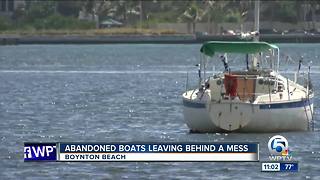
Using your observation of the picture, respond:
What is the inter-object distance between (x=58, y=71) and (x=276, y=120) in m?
84.1

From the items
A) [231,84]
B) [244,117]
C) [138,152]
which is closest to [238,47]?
[231,84]

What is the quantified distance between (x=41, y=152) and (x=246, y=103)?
18873 mm

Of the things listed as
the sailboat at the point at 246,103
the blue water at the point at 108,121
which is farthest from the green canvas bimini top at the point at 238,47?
the blue water at the point at 108,121

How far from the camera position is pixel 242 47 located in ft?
217

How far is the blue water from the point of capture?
50.8 metres

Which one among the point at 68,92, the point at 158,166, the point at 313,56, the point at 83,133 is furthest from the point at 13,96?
the point at 313,56

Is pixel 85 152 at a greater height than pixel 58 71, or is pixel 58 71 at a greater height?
pixel 85 152

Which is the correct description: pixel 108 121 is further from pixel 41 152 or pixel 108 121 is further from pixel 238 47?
pixel 41 152

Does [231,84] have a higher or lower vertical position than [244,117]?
higher

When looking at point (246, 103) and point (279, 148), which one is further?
point (246, 103)

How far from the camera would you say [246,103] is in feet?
204

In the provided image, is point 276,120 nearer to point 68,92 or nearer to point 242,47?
point 242,47

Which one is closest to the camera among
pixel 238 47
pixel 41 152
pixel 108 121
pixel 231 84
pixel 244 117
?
pixel 41 152

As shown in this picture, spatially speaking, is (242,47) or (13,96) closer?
(242,47)
